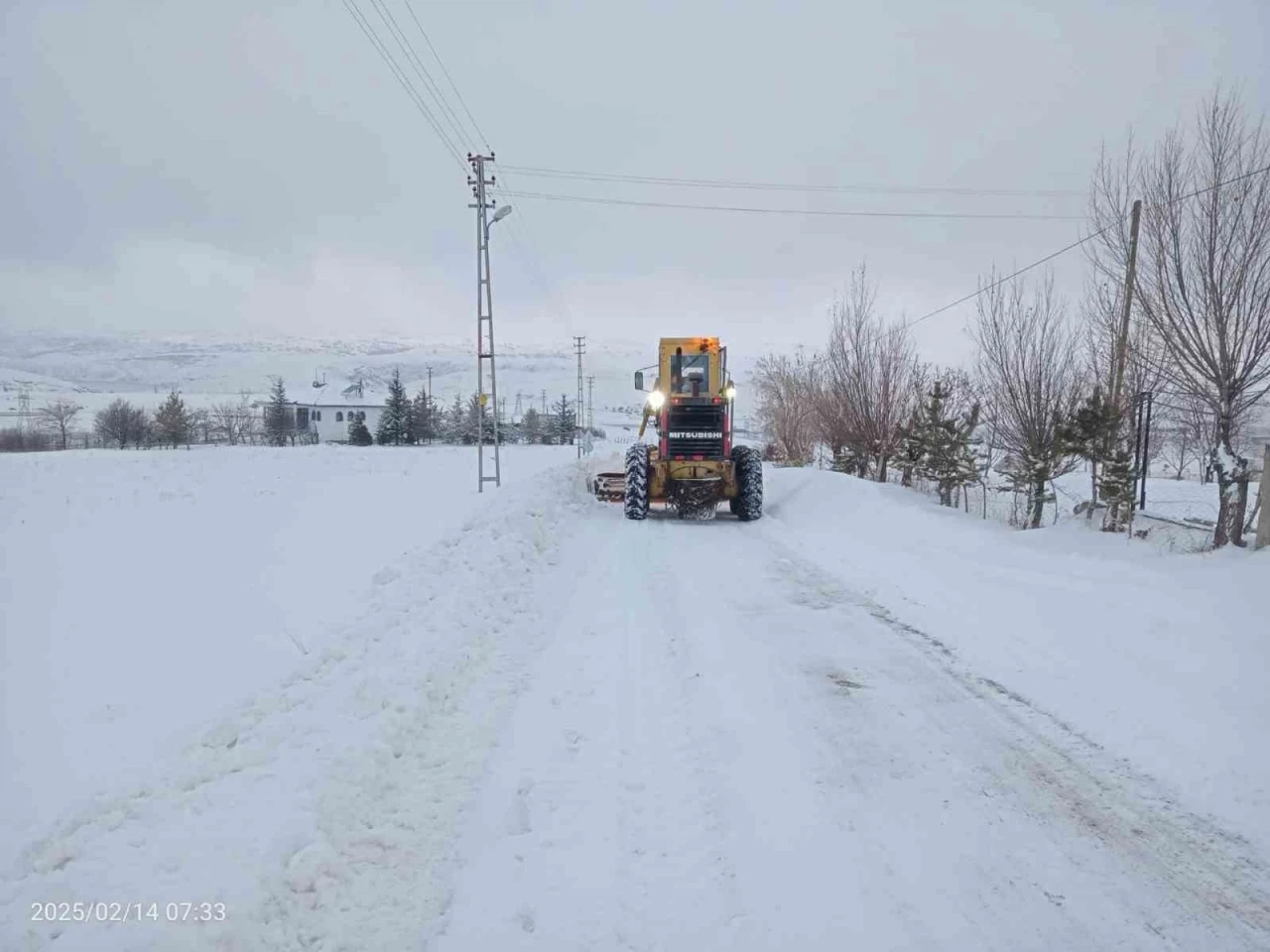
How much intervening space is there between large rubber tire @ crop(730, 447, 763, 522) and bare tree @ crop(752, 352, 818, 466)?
12.3 metres

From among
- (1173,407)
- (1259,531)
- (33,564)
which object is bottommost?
(33,564)

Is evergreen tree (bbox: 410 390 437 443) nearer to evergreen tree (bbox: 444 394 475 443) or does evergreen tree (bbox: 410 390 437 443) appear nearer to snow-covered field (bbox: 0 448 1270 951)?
evergreen tree (bbox: 444 394 475 443)

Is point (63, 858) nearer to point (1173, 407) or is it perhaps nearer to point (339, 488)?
point (1173, 407)

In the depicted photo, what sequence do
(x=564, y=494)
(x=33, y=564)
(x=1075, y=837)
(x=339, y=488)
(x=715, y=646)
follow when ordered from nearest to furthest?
(x=1075, y=837) → (x=715, y=646) → (x=33, y=564) → (x=564, y=494) → (x=339, y=488)

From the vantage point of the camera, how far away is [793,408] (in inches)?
1261

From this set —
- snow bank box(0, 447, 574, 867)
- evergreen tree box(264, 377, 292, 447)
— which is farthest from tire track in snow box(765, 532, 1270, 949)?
evergreen tree box(264, 377, 292, 447)

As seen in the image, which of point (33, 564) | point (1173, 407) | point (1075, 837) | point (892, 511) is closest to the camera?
point (1075, 837)

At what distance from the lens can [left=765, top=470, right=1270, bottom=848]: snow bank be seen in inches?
153

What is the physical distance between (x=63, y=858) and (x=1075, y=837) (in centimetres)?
446

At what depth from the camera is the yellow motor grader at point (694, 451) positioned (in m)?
13.2

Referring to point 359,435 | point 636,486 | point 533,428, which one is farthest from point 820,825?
point 533,428

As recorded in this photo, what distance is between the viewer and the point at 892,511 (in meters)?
12.5

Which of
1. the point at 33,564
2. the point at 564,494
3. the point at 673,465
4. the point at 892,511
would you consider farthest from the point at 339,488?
the point at 892,511
